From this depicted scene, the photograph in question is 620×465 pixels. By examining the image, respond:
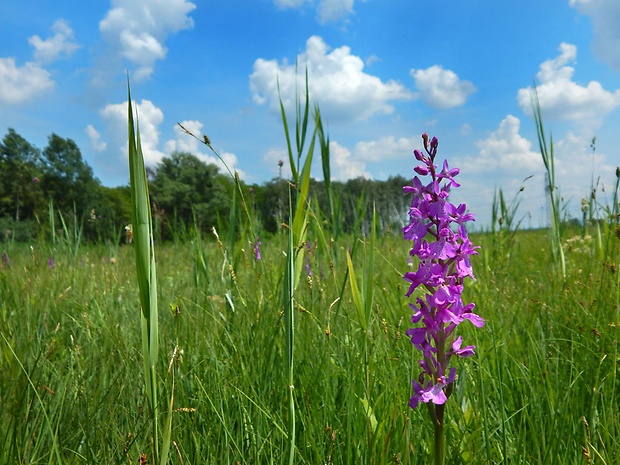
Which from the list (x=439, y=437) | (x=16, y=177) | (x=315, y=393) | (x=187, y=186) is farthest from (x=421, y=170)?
(x=16, y=177)

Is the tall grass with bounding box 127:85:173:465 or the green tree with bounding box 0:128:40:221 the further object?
the green tree with bounding box 0:128:40:221

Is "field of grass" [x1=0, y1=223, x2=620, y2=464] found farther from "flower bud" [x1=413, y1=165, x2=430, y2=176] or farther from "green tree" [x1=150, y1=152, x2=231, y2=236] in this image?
"green tree" [x1=150, y1=152, x2=231, y2=236]

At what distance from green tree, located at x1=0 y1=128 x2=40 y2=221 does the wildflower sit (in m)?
60.5

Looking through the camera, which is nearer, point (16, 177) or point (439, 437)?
point (439, 437)

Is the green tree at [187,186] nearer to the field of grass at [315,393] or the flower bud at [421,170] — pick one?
the field of grass at [315,393]

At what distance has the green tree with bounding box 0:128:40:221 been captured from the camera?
50.8 m

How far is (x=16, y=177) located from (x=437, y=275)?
214 ft

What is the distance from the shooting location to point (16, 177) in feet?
170


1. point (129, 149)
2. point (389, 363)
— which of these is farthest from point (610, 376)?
point (129, 149)

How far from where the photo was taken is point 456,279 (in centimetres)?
107

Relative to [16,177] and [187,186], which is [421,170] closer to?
[187,186]

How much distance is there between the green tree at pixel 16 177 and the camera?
50.8m

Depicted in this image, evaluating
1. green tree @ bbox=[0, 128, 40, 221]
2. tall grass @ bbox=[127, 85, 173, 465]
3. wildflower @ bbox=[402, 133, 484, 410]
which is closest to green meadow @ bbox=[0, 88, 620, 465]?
tall grass @ bbox=[127, 85, 173, 465]

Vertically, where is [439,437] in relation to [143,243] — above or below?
below
